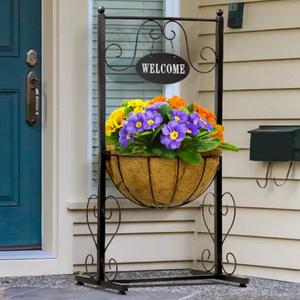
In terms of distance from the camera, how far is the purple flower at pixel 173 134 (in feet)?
10.1

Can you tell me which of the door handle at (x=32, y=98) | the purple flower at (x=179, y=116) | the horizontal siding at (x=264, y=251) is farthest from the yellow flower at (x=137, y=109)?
the horizontal siding at (x=264, y=251)

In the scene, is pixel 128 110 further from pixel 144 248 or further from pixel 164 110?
pixel 144 248

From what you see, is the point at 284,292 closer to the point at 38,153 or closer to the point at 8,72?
the point at 38,153

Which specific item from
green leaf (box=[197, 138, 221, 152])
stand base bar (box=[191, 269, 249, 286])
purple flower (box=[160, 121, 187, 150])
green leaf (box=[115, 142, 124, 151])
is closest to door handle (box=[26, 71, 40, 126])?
green leaf (box=[115, 142, 124, 151])

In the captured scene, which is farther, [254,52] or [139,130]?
[254,52]

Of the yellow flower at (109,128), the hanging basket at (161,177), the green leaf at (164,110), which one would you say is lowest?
the hanging basket at (161,177)

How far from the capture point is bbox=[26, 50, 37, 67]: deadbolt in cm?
380

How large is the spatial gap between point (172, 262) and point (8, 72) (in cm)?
149

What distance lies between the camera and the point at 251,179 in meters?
3.71

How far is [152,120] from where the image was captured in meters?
3.12

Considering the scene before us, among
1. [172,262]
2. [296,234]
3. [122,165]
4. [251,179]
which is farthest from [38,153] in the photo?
→ [296,234]

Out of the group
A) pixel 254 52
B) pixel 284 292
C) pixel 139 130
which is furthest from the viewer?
pixel 254 52

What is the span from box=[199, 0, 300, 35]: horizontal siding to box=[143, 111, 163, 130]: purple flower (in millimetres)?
Answer: 917

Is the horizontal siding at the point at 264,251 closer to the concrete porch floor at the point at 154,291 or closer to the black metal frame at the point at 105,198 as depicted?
the concrete porch floor at the point at 154,291
